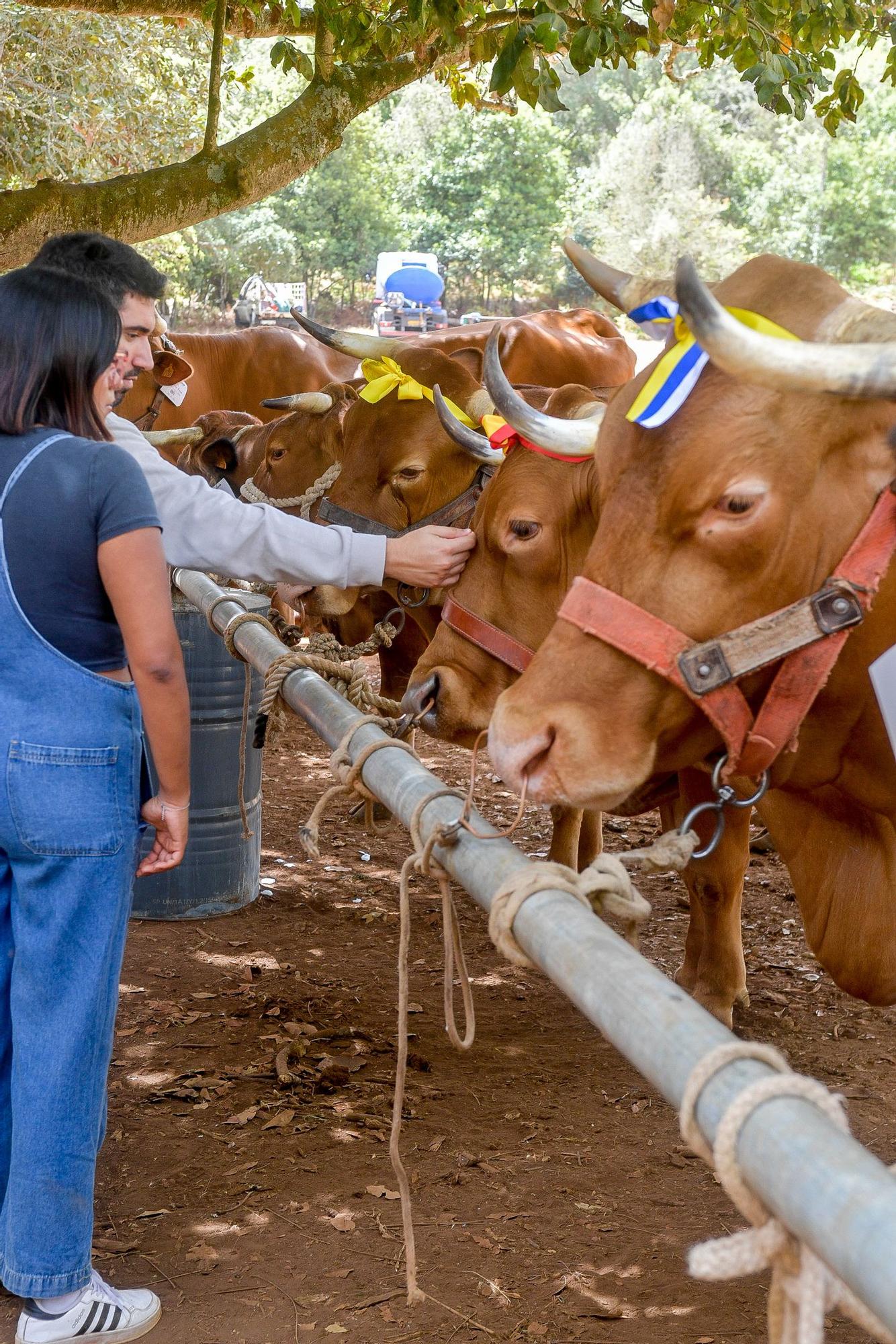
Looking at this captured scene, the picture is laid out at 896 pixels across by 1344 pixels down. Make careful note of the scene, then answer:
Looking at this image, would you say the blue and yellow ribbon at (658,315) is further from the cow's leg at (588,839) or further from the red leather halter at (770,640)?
the cow's leg at (588,839)

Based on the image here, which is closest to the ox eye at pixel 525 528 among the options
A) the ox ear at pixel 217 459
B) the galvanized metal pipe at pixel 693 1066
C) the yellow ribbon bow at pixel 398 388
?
the yellow ribbon bow at pixel 398 388

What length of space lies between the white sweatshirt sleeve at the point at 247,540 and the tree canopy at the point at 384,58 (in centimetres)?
259

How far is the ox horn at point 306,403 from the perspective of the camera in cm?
618

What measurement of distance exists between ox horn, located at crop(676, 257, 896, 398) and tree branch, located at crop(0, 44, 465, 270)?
16.5 feet

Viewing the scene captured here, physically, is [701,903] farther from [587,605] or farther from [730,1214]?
[587,605]

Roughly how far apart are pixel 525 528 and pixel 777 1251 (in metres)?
2.50

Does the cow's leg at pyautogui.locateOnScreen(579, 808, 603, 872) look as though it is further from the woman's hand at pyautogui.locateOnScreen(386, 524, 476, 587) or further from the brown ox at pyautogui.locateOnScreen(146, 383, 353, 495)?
the woman's hand at pyautogui.locateOnScreen(386, 524, 476, 587)

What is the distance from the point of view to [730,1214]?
3428 mm

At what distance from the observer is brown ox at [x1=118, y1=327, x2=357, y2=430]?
954 cm

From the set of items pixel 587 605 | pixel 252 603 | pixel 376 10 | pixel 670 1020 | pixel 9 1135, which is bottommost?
pixel 9 1135

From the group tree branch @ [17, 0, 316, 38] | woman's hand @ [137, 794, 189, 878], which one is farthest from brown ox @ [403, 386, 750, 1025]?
tree branch @ [17, 0, 316, 38]

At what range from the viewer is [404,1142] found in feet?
12.1

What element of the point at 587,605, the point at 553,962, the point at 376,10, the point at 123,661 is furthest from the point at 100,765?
the point at 376,10

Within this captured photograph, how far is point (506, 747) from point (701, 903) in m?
2.09
